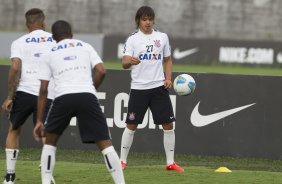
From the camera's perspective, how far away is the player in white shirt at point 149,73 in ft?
36.7

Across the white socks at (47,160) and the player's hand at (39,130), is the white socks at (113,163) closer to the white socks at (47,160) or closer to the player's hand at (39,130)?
the white socks at (47,160)

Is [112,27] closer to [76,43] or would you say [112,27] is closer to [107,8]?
[107,8]

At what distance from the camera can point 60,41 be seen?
882cm

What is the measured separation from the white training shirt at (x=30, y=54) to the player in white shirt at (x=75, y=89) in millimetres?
1032

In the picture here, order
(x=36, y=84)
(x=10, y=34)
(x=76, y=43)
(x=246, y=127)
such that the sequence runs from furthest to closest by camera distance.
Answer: (x=10, y=34)
(x=246, y=127)
(x=36, y=84)
(x=76, y=43)

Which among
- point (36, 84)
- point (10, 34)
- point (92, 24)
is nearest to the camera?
point (36, 84)

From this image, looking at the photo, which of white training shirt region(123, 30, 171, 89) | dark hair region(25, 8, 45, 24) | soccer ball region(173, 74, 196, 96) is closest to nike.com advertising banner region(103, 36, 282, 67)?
soccer ball region(173, 74, 196, 96)

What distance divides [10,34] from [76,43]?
29.8m

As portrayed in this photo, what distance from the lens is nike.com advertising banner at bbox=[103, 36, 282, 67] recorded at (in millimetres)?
36269

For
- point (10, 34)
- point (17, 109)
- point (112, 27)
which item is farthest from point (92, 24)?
point (17, 109)

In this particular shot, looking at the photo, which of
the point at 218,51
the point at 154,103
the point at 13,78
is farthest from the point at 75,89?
the point at 218,51

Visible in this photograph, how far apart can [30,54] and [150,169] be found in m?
2.54

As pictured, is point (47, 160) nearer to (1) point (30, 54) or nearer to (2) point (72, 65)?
(2) point (72, 65)

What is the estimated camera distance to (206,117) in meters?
13.5
